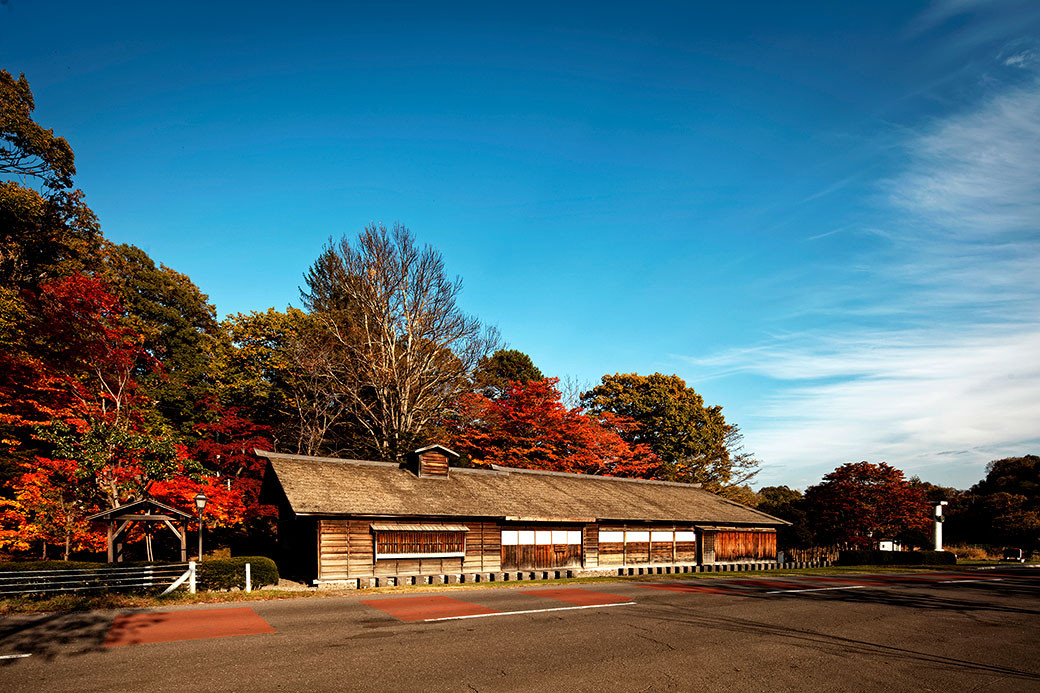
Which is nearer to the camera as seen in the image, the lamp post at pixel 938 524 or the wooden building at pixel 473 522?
the wooden building at pixel 473 522

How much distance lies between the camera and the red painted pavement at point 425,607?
56.1ft

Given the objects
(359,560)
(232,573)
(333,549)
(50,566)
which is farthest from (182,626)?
(359,560)

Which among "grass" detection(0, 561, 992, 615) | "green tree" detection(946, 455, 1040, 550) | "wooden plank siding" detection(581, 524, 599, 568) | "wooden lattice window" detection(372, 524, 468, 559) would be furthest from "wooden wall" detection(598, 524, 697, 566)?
"green tree" detection(946, 455, 1040, 550)

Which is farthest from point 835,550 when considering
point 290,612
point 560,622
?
point 290,612

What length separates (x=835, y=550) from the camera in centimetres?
4734

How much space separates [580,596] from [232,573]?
1279 cm

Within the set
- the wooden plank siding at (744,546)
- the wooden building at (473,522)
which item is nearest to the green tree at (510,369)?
the wooden building at (473,522)

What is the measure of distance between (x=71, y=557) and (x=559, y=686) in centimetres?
3487

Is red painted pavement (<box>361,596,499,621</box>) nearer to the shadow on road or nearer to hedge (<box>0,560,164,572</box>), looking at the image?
the shadow on road

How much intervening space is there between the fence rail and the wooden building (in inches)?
190

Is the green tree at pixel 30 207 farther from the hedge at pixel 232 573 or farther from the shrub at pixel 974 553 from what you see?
the shrub at pixel 974 553

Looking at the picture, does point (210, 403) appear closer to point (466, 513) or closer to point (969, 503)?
point (466, 513)

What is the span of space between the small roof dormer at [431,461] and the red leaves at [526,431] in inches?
486

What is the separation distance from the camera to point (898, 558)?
140 feet
